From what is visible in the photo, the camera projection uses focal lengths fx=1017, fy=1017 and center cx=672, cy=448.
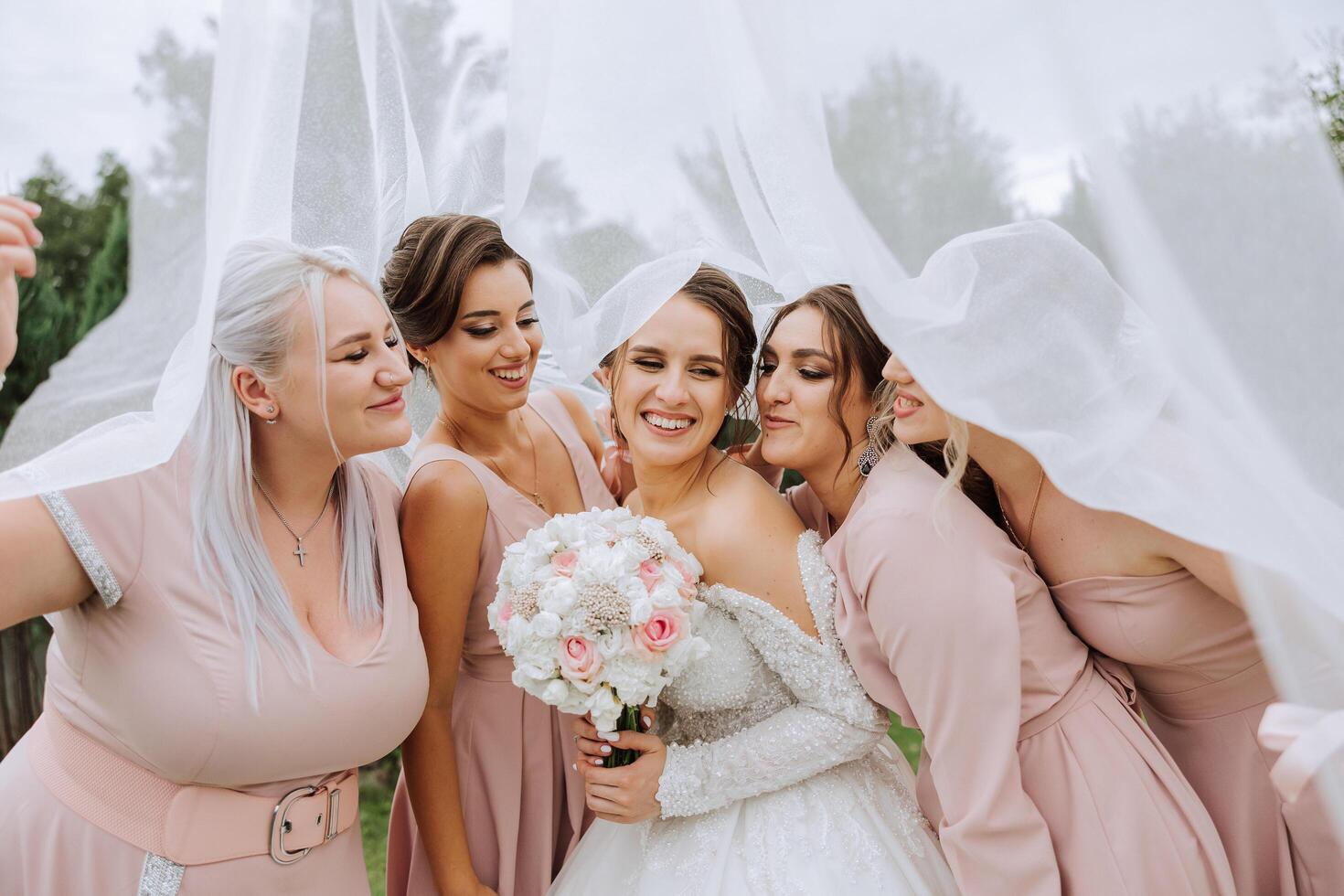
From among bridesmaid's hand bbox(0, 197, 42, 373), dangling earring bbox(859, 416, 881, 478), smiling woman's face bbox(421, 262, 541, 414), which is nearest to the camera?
bridesmaid's hand bbox(0, 197, 42, 373)

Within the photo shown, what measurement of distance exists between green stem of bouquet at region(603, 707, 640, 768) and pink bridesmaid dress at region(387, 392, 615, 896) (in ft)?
1.58

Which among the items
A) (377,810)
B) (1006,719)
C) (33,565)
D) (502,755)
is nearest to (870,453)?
(1006,719)

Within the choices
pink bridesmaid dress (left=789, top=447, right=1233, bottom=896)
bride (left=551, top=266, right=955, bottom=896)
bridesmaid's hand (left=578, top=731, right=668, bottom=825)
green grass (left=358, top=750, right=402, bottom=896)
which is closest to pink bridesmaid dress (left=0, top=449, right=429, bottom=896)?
bridesmaid's hand (left=578, top=731, right=668, bottom=825)

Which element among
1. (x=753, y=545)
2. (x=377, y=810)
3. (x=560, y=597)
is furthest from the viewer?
(x=377, y=810)

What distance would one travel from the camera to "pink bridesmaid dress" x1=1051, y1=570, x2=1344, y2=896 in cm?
238

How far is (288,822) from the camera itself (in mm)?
2428

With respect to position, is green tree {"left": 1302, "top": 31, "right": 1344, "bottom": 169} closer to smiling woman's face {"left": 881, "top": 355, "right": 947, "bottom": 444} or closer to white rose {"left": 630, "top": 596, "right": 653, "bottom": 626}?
smiling woman's face {"left": 881, "top": 355, "right": 947, "bottom": 444}

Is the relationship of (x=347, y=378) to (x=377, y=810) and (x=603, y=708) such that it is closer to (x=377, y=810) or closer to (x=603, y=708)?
(x=603, y=708)

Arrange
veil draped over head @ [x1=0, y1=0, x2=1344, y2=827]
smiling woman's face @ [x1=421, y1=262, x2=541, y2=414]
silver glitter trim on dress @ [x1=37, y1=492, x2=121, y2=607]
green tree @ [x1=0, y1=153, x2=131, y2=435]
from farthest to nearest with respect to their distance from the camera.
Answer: smiling woman's face @ [x1=421, y1=262, x2=541, y2=414] → silver glitter trim on dress @ [x1=37, y1=492, x2=121, y2=607] → green tree @ [x1=0, y1=153, x2=131, y2=435] → veil draped over head @ [x1=0, y1=0, x2=1344, y2=827]

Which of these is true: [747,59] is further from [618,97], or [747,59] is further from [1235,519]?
[1235,519]

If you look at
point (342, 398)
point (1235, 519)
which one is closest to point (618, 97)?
point (342, 398)

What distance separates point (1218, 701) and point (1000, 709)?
686mm

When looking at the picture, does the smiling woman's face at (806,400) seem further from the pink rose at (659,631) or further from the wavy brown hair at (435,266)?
the wavy brown hair at (435,266)

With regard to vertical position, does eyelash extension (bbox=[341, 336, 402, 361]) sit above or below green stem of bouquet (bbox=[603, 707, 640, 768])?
above
